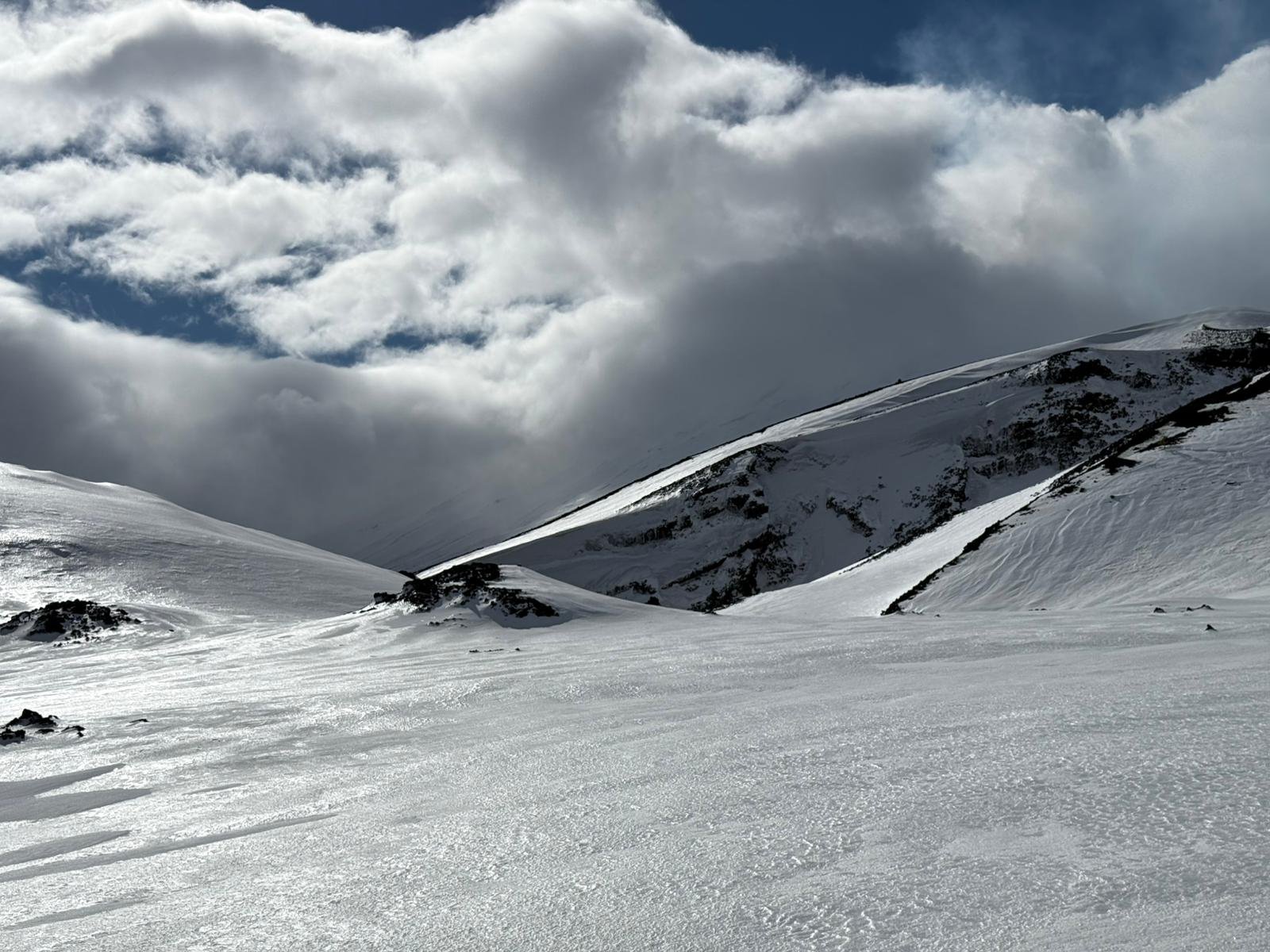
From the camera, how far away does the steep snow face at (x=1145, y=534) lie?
23344 mm

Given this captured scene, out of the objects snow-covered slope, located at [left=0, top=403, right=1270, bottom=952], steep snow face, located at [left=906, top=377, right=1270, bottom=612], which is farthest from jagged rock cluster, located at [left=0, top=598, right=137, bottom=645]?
steep snow face, located at [left=906, top=377, right=1270, bottom=612]

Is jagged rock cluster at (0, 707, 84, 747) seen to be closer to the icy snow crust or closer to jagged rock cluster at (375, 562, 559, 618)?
the icy snow crust

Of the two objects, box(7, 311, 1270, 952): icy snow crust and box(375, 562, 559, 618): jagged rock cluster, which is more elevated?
box(375, 562, 559, 618): jagged rock cluster

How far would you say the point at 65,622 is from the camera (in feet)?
85.1

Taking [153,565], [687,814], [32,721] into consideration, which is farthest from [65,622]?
[687,814]

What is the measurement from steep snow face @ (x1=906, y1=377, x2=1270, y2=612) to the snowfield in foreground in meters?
14.6

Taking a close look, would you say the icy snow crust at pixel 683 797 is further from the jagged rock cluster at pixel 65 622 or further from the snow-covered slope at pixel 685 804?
the jagged rock cluster at pixel 65 622

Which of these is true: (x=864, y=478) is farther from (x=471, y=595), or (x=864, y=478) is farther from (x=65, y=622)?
(x=65, y=622)

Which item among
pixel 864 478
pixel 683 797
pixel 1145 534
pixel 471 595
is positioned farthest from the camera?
pixel 864 478

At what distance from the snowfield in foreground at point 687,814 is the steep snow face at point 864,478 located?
6427cm

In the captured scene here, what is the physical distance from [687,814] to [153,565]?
36145mm

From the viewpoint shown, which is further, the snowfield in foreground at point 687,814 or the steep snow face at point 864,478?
the steep snow face at point 864,478

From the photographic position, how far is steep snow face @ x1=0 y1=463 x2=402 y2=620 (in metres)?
31.7

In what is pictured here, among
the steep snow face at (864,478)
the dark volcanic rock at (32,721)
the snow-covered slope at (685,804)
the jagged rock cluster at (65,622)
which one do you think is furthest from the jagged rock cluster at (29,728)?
the steep snow face at (864,478)
